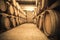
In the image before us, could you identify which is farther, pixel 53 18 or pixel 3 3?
pixel 3 3

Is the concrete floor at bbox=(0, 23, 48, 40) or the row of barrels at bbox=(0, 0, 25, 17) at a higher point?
the row of barrels at bbox=(0, 0, 25, 17)

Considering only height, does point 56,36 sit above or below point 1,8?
below

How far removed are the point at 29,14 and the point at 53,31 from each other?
13893 mm

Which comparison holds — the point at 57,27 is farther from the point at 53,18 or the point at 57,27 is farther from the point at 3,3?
the point at 3,3

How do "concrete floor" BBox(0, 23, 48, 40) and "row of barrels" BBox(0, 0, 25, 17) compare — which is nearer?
"concrete floor" BBox(0, 23, 48, 40)

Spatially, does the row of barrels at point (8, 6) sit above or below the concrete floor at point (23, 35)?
above

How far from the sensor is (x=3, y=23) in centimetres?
436

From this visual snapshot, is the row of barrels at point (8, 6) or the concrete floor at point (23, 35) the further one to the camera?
the row of barrels at point (8, 6)

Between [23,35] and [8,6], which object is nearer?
[23,35]

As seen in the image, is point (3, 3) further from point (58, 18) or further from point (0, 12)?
point (58, 18)

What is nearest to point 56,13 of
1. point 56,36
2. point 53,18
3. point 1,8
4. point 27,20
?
point 53,18

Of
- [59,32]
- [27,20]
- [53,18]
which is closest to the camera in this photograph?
[59,32]

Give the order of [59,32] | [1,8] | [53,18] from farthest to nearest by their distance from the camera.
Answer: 1. [1,8]
2. [53,18]
3. [59,32]

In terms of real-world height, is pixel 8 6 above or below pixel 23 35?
above
